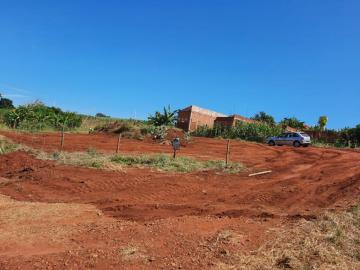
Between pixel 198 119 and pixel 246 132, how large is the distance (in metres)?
7.21

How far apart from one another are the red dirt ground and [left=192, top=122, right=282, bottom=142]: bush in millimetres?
23314

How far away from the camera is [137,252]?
6273 mm

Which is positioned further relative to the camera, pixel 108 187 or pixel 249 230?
pixel 108 187

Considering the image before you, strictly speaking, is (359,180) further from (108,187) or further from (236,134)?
(236,134)

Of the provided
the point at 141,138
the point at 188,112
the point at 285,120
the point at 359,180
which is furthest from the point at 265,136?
the point at 359,180

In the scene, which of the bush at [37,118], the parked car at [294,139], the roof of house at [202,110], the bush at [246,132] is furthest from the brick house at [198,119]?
the bush at [37,118]

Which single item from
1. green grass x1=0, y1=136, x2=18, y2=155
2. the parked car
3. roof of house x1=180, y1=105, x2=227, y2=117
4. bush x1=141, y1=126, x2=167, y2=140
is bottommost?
green grass x1=0, y1=136, x2=18, y2=155

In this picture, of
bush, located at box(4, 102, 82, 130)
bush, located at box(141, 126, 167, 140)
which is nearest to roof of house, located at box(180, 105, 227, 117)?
bush, located at box(141, 126, 167, 140)

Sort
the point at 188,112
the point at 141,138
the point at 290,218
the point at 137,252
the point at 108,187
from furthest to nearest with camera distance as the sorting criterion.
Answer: the point at 188,112
the point at 141,138
the point at 108,187
the point at 290,218
the point at 137,252

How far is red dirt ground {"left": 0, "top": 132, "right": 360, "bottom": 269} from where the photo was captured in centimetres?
618

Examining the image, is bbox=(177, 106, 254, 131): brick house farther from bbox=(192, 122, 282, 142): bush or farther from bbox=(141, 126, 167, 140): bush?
bbox=(141, 126, 167, 140): bush

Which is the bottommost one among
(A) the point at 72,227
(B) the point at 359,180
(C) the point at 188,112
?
(A) the point at 72,227

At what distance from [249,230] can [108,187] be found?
5339 mm

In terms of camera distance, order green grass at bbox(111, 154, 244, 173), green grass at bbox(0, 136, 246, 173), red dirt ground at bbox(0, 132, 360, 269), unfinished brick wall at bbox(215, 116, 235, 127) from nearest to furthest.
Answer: red dirt ground at bbox(0, 132, 360, 269), green grass at bbox(0, 136, 246, 173), green grass at bbox(111, 154, 244, 173), unfinished brick wall at bbox(215, 116, 235, 127)
